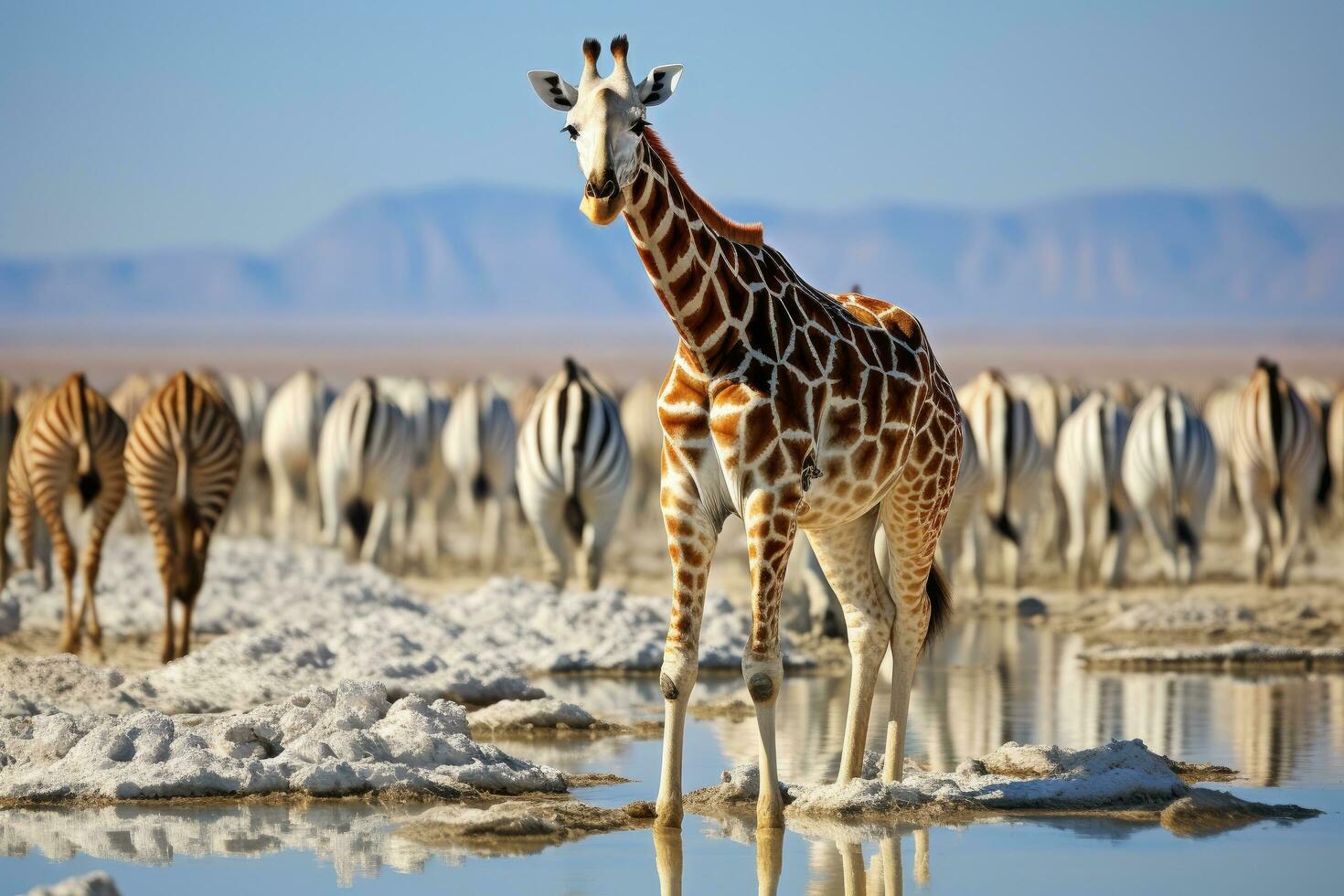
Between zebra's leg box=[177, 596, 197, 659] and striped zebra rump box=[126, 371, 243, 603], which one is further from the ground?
striped zebra rump box=[126, 371, 243, 603]

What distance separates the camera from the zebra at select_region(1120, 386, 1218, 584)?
23.1 metres

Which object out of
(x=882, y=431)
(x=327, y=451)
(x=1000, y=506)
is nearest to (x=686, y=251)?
(x=882, y=431)

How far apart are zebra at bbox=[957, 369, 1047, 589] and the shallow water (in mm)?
11157

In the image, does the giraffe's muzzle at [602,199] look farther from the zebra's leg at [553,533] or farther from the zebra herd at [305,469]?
the zebra's leg at [553,533]

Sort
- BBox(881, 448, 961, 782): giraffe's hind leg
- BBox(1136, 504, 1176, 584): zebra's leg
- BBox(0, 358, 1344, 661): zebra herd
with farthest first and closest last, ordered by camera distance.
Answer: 1. BBox(1136, 504, 1176, 584): zebra's leg
2. BBox(0, 358, 1344, 661): zebra herd
3. BBox(881, 448, 961, 782): giraffe's hind leg

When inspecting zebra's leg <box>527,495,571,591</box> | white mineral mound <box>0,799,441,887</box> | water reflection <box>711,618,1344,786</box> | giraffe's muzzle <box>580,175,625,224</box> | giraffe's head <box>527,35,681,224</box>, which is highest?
giraffe's head <box>527,35,681,224</box>

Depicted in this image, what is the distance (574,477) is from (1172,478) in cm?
717

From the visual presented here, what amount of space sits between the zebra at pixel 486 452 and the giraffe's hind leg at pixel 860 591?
18652mm

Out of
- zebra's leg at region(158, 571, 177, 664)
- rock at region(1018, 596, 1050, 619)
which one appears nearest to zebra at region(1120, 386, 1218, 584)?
rock at region(1018, 596, 1050, 619)

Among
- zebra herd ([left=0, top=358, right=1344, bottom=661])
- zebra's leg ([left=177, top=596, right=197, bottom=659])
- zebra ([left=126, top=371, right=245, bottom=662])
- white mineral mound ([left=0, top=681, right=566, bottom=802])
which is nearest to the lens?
white mineral mound ([left=0, top=681, right=566, bottom=802])

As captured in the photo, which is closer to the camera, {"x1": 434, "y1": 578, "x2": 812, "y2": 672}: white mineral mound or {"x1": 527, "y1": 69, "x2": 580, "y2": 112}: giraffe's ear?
{"x1": 527, "y1": 69, "x2": 580, "y2": 112}: giraffe's ear

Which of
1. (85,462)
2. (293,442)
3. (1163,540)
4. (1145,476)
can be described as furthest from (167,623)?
(293,442)

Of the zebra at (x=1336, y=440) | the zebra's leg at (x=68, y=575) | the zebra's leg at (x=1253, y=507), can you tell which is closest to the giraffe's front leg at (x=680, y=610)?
the zebra's leg at (x=68, y=575)

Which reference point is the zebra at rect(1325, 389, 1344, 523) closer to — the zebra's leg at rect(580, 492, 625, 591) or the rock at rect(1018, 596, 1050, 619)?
the rock at rect(1018, 596, 1050, 619)
